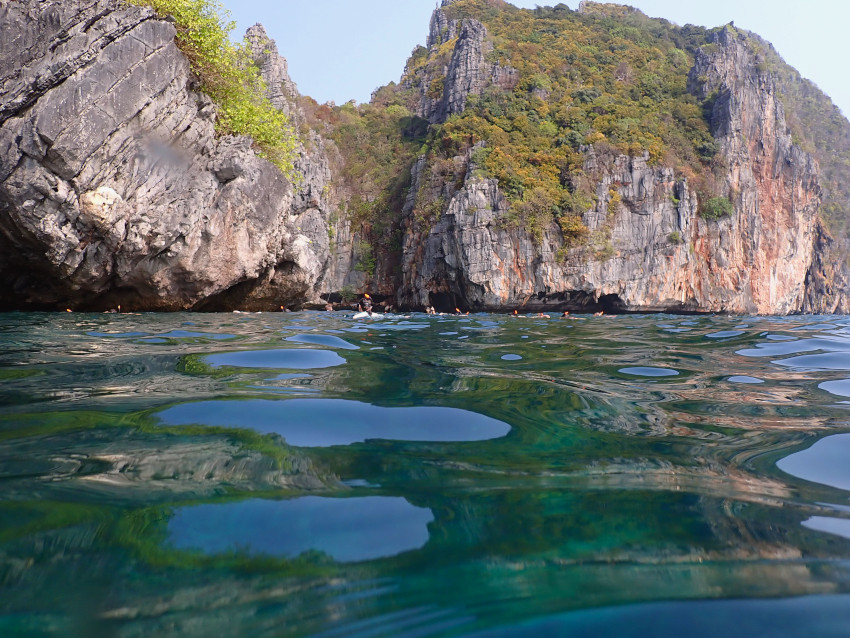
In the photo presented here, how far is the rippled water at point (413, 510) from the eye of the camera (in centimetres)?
71

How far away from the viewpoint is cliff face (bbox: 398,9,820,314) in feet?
93.0

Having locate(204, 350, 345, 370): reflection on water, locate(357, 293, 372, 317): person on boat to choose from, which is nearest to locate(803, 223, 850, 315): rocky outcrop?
locate(357, 293, 372, 317): person on boat

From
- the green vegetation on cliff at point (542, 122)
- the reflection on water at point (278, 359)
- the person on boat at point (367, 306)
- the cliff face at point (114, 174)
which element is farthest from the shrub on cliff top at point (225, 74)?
the green vegetation on cliff at point (542, 122)

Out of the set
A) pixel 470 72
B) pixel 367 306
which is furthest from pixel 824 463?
pixel 470 72

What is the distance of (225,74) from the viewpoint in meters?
12.4

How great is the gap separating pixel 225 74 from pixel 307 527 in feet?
46.1

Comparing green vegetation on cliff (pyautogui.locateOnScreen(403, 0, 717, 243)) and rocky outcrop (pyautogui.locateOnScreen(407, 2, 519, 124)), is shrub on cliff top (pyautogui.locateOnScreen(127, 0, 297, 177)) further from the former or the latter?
rocky outcrop (pyautogui.locateOnScreen(407, 2, 519, 124))

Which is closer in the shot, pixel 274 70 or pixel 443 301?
pixel 443 301

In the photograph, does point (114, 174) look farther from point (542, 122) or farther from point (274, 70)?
point (274, 70)

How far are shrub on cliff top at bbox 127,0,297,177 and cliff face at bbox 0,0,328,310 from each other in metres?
0.73

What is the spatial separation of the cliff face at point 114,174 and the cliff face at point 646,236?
58.2ft

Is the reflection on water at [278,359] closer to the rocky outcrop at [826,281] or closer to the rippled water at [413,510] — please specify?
the rippled water at [413,510]

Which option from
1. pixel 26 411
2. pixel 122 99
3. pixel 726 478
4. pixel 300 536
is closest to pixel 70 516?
pixel 300 536

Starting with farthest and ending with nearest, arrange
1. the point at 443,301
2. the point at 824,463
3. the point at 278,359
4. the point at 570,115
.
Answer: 1. the point at 570,115
2. the point at 443,301
3. the point at 278,359
4. the point at 824,463
